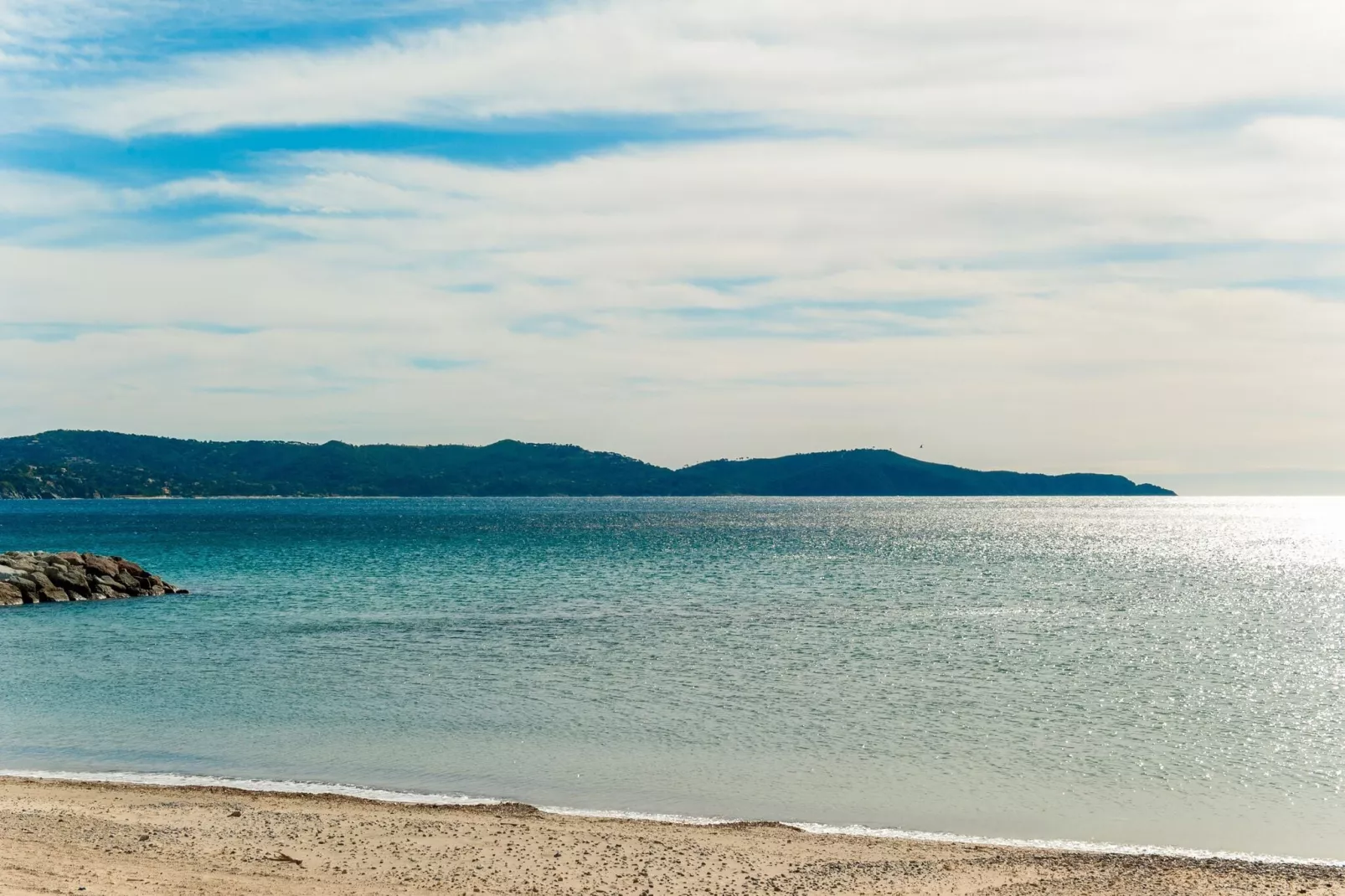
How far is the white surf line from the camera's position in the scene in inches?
635

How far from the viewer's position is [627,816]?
1777 cm

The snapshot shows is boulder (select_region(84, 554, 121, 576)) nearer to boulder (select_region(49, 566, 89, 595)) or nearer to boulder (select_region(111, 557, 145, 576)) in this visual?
boulder (select_region(111, 557, 145, 576))

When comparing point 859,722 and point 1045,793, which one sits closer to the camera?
point 1045,793

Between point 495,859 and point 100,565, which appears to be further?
point 100,565

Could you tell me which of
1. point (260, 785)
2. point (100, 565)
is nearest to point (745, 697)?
point (260, 785)

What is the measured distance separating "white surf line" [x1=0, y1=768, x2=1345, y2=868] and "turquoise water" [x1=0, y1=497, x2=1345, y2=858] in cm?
37

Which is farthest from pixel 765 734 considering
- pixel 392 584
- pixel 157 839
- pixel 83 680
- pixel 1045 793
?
pixel 392 584

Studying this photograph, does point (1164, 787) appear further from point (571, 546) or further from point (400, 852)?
point (571, 546)

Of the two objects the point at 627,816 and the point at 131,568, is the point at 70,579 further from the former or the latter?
the point at 627,816

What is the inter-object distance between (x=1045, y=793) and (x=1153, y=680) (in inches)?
504

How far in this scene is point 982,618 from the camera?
145 ft

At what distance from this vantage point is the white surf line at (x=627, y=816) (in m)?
16.1

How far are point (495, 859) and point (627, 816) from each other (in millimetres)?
3339

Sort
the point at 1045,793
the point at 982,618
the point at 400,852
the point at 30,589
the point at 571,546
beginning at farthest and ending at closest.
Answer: the point at 571,546 < the point at 30,589 < the point at 982,618 < the point at 1045,793 < the point at 400,852
